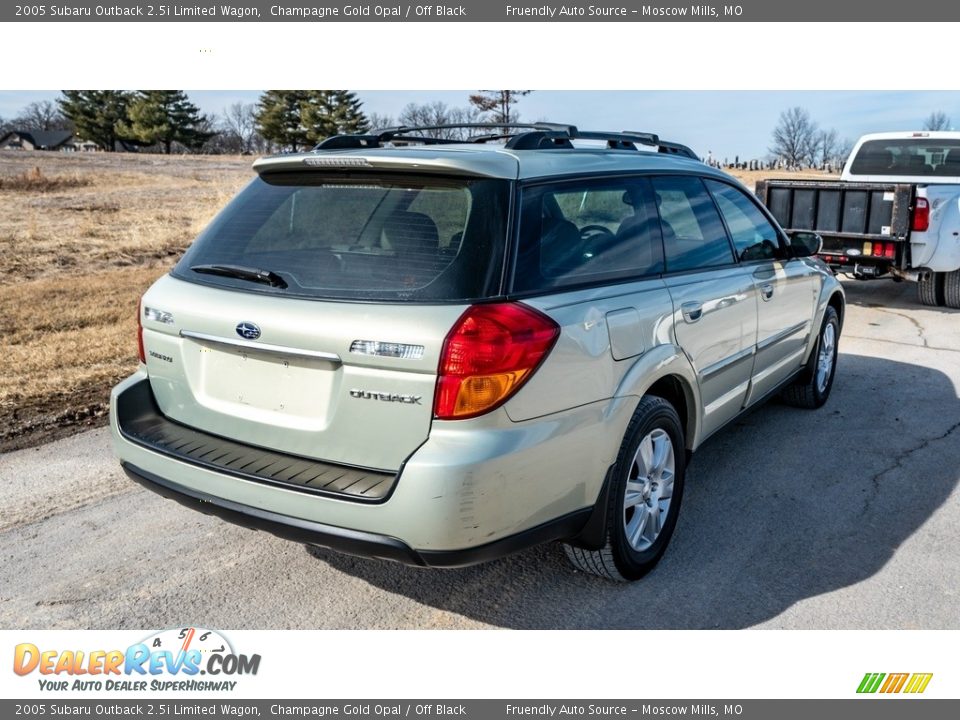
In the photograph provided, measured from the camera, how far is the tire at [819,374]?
18.6ft

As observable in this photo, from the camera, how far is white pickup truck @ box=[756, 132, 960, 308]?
9406 mm

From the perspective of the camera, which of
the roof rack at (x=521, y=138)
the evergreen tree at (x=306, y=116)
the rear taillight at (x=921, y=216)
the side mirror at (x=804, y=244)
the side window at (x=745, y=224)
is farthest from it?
the evergreen tree at (x=306, y=116)

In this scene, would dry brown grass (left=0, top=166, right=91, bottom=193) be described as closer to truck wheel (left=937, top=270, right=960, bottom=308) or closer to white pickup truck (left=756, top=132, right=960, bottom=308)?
white pickup truck (left=756, top=132, right=960, bottom=308)

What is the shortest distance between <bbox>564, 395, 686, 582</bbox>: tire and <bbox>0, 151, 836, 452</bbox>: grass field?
361 cm

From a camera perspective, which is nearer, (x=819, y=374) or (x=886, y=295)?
(x=819, y=374)

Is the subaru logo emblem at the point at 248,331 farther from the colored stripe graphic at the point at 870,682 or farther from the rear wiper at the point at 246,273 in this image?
the colored stripe graphic at the point at 870,682

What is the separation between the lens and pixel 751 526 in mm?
4051

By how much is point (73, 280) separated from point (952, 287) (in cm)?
1104

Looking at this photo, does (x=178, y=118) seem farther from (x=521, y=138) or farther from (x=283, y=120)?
(x=521, y=138)

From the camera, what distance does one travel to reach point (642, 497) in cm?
353

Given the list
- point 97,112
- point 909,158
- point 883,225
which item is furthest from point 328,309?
point 97,112

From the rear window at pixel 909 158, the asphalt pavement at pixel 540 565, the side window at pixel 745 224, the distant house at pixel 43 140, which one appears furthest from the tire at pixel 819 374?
the distant house at pixel 43 140

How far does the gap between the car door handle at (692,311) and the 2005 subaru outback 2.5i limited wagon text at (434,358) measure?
32mm

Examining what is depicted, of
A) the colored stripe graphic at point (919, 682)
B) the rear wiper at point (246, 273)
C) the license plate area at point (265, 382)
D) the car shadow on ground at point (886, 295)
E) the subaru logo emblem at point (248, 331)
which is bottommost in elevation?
the colored stripe graphic at point (919, 682)
